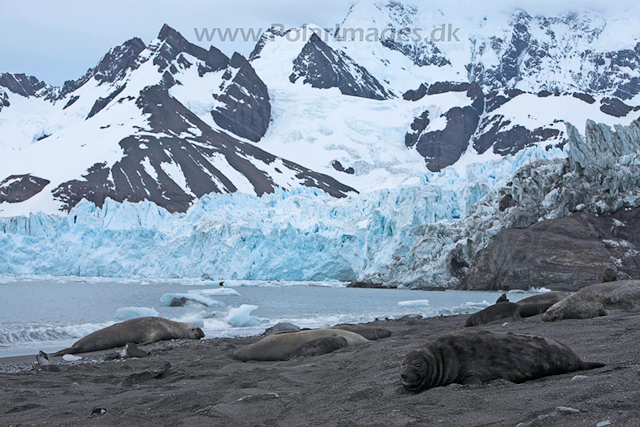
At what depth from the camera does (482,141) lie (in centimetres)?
15088

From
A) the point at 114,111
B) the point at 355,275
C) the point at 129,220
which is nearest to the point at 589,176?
the point at 355,275

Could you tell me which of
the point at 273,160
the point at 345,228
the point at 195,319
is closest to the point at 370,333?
the point at 195,319

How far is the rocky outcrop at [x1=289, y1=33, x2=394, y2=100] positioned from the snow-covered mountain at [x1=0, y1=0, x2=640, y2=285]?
2.30 feet

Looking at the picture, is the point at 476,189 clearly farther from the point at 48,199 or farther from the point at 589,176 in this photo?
the point at 48,199

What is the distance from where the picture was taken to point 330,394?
3.85 metres

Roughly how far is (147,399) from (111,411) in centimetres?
35

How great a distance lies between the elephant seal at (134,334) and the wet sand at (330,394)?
8.62 ft

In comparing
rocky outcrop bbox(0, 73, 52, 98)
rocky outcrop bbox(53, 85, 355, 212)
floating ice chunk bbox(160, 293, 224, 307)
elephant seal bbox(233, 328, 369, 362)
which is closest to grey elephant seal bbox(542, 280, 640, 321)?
elephant seal bbox(233, 328, 369, 362)

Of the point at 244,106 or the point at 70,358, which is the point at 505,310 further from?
the point at 244,106

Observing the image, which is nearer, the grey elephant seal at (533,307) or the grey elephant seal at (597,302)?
the grey elephant seal at (597,302)

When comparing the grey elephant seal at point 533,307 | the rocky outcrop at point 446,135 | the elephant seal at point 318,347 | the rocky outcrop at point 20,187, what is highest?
the rocky outcrop at point 446,135

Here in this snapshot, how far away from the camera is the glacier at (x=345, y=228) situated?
36.0 m

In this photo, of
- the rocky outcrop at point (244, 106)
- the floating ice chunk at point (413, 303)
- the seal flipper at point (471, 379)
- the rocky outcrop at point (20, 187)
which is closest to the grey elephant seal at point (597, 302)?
the seal flipper at point (471, 379)

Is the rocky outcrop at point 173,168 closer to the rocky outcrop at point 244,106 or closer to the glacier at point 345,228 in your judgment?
the rocky outcrop at point 244,106
